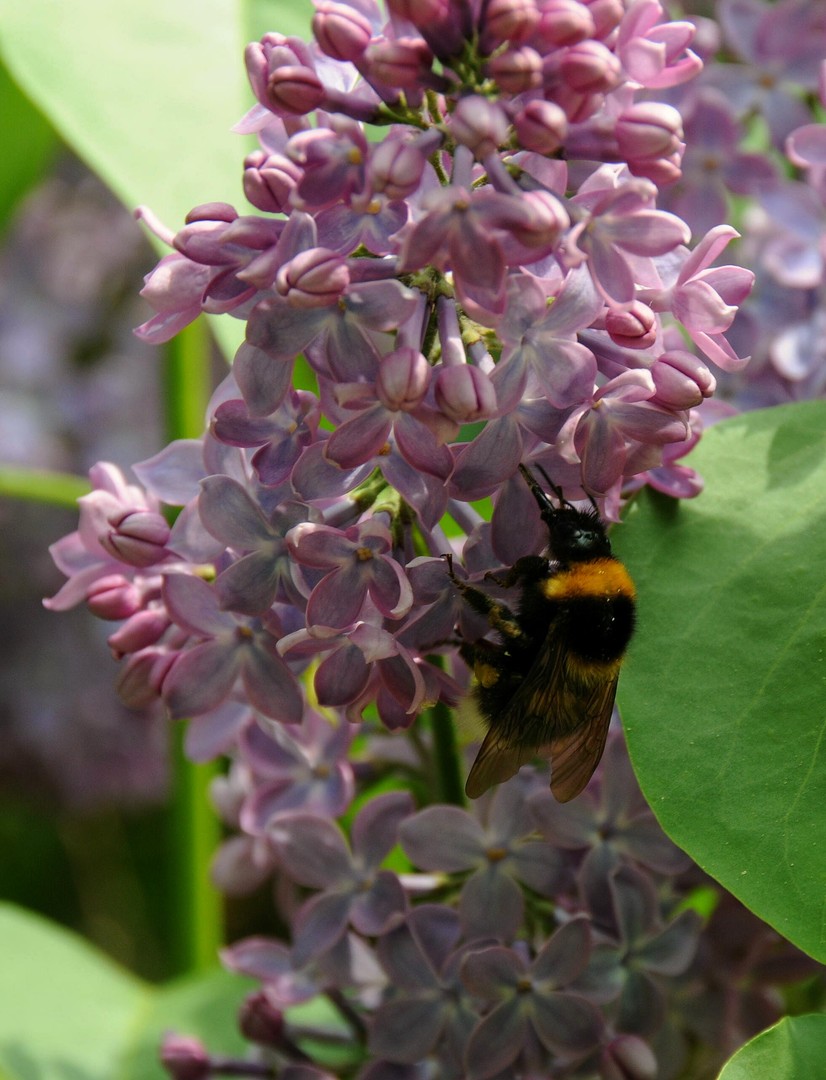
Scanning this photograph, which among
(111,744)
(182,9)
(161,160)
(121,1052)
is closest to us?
(161,160)

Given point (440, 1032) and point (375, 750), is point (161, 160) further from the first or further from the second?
point (440, 1032)

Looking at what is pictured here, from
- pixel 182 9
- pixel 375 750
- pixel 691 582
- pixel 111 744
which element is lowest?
pixel 111 744

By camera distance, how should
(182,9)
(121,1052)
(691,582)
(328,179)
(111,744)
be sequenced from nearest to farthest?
(328,179) < (691,582) < (182,9) < (121,1052) < (111,744)

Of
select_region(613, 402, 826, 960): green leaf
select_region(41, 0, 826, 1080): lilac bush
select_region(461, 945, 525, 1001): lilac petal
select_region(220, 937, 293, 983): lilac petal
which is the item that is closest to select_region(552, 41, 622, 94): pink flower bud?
select_region(41, 0, 826, 1080): lilac bush

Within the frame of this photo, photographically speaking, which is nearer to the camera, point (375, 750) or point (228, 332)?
point (228, 332)

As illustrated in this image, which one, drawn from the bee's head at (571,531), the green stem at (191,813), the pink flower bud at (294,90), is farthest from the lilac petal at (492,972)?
the green stem at (191,813)

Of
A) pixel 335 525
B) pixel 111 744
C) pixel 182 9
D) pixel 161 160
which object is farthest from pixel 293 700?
pixel 111 744

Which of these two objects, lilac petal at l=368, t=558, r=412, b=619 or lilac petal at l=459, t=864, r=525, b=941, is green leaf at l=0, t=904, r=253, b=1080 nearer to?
lilac petal at l=459, t=864, r=525, b=941
